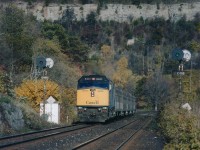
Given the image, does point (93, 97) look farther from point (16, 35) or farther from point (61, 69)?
point (16, 35)

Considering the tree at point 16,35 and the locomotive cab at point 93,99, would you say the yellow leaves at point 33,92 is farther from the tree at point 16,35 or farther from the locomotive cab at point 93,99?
the tree at point 16,35

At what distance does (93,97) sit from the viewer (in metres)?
40.1

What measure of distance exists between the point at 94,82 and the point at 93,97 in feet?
4.40

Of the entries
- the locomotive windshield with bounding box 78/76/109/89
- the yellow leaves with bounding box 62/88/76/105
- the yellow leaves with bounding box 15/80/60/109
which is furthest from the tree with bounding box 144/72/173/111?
the locomotive windshield with bounding box 78/76/109/89

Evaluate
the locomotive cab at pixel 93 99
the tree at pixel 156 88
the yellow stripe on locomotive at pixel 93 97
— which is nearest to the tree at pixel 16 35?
the locomotive cab at pixel 93 99

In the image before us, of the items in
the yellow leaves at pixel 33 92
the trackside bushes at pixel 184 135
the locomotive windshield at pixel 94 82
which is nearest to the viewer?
the trackside bushes at pixel 184 135

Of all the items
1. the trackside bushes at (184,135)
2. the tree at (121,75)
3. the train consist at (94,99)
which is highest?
the tree at (121,75)

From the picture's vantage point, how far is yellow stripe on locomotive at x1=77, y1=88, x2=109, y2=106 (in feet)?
131

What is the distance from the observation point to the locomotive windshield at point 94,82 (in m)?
40.5

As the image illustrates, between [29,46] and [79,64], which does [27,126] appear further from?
[79,64]

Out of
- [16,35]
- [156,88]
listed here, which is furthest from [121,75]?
[16,35]

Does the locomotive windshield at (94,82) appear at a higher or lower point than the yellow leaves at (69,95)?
higher

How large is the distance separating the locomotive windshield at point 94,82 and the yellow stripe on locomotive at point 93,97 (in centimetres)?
44

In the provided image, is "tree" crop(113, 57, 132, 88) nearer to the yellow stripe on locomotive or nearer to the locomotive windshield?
the locomotive windshield
